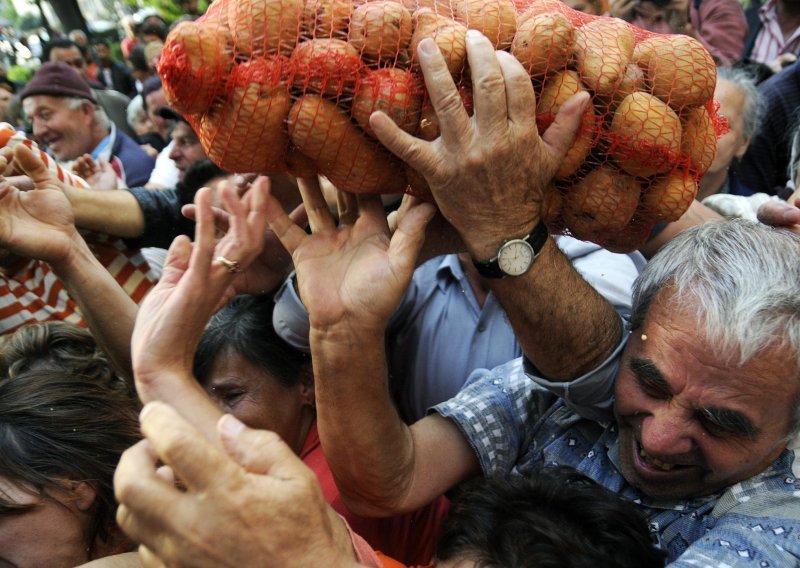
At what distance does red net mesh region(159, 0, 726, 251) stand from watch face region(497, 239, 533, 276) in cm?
16

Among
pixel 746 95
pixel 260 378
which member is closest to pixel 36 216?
pixel 260 378

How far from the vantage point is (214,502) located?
1004mm

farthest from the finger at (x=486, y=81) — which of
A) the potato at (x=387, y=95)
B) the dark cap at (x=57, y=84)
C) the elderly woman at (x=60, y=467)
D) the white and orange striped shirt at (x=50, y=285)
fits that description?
the dark cap at (x=57, y=84)

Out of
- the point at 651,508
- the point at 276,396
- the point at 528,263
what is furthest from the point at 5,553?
the point at 651,508

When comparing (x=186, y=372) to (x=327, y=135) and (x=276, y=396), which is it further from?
(x=276, y=396)

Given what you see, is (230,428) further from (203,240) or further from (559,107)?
(559,107)

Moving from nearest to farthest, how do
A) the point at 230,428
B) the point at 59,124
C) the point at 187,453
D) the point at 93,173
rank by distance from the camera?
the point at 187,453 → the point at 230,428 → the point at 93,173 → the point at 59,124

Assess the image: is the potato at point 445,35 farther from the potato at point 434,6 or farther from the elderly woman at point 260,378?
the elderly woman at point 260,378

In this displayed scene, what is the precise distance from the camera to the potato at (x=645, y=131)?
138 cm

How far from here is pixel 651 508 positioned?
165 cm

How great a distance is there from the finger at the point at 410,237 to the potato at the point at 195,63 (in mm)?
480

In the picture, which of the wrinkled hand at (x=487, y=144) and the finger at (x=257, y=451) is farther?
the wrinkled hand at (x=487, y=144)

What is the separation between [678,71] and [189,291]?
1059 mm

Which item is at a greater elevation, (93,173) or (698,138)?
(698,138)
